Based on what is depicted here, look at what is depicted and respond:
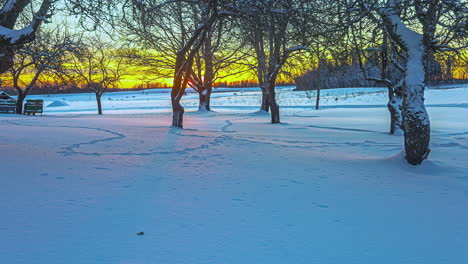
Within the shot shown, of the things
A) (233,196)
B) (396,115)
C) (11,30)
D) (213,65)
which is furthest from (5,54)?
(213,65)

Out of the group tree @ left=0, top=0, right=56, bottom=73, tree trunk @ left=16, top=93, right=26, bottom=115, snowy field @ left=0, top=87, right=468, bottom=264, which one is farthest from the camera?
tree trunk @ left=16, top=93, right=26, bottom=115

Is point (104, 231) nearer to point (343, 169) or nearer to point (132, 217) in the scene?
point (132, 217)

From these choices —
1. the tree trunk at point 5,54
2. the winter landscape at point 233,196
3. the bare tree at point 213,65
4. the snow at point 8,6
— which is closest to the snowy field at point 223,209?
the winter landscape at point 233,196

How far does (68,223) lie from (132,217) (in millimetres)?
513

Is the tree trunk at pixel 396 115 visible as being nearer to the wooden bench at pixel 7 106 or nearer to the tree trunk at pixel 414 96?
the tree trunk at pixel 414 96

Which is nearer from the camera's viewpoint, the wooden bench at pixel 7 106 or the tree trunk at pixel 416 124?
the tree trunk at pixel 416 124

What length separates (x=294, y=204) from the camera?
3730 mm

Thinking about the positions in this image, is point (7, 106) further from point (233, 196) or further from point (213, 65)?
point (233, 196)

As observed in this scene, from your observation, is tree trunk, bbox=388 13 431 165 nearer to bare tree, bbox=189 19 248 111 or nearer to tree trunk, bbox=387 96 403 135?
tree trunk, bbox=387 96 403 135

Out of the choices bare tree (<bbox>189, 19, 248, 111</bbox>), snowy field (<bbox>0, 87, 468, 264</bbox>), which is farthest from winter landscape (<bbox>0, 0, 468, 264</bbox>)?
bare tree (<bbox>189, 19, 248, 111</bbox>)

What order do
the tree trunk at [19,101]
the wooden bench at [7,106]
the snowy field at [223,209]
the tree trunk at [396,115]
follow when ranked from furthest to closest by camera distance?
the tree trunk at [19,101] → the wooden bench at [7,106] → the tree trunk at [396,115] → the snowy field at [223,209]

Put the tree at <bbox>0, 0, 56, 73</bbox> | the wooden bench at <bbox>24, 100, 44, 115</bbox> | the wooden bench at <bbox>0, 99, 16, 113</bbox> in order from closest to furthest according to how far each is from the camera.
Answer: the tree at <bbox>0, 0, 56, 73</bbox> < the wooden bench at <bbox>0, 99, 16, 113</bbox> < the wooden bench at <bbox>24, 100, 44, 115</bbox>

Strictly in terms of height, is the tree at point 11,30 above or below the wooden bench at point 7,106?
above

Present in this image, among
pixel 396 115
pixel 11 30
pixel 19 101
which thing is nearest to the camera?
pixel 11 30
